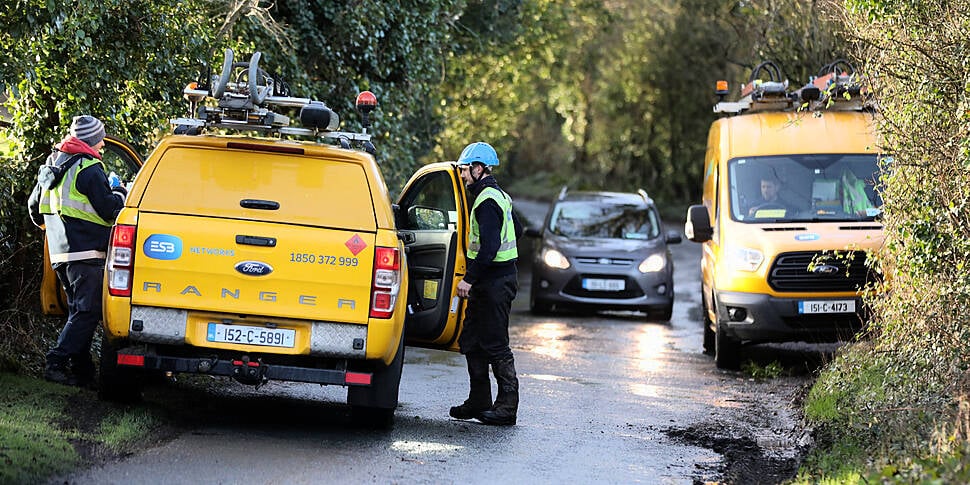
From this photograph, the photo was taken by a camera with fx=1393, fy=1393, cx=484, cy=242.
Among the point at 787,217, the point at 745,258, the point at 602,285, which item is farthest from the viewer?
the point at 602,285

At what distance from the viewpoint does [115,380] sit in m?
8.84

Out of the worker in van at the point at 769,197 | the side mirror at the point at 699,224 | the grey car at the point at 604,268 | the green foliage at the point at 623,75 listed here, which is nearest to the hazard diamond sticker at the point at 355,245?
the side mirror at the point at 699,224

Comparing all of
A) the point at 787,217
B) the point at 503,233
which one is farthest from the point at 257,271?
the point at 787,217

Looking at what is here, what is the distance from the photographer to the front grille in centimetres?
1292

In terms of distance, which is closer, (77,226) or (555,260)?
(77,226)

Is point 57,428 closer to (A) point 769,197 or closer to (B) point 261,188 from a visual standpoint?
(B) point 261,188

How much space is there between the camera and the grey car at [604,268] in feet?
62.4

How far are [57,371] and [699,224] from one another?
268 inches

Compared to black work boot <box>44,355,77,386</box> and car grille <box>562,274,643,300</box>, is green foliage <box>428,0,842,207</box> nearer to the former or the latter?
car grille <box>562,274,643,300</box>

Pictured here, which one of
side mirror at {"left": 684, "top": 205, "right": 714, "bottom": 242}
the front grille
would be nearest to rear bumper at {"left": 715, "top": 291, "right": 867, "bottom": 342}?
the front grille

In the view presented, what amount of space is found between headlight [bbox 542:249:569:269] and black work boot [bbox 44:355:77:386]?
10.4m

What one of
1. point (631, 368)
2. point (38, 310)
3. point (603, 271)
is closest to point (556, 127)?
point (603, 271)

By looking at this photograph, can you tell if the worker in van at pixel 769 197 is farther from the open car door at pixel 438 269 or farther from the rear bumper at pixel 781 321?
the open car door at pixel 438 269

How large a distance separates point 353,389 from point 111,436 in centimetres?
160
